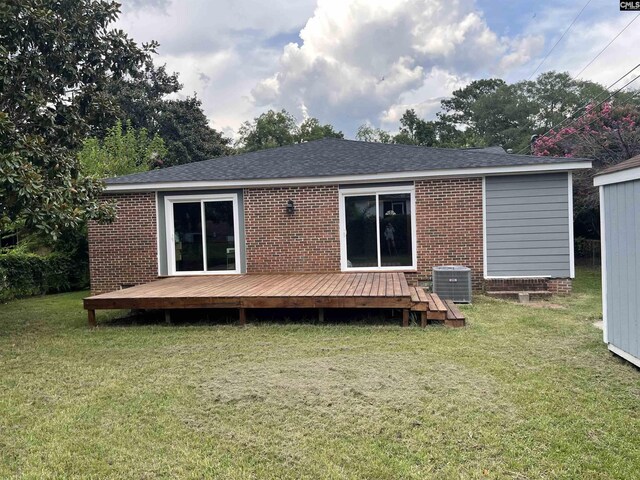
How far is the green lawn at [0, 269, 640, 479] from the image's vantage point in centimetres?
272

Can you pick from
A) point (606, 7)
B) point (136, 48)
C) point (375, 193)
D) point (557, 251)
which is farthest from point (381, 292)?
point (606, 7)

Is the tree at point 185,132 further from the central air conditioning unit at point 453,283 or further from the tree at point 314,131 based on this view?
the central air conditioning unit at point 453,283

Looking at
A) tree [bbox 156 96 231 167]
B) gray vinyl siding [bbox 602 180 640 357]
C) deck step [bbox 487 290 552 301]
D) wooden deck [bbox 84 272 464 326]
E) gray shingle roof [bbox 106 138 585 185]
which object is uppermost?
tree [bbox 156 96 231 167]

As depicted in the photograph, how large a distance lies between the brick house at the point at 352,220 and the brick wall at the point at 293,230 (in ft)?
0.07

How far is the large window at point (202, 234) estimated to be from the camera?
378 inches

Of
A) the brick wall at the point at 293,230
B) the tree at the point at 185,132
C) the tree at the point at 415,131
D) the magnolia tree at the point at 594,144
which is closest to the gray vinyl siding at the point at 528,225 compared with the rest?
the brick wall at the point at 293,230

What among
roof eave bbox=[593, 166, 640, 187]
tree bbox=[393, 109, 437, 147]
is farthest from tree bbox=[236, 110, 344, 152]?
roof eave bbox=[593, 166, 640, 187]

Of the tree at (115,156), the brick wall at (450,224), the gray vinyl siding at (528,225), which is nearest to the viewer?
the gray vinyl siding at (528,225)

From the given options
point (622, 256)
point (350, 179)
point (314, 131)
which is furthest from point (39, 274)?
point (314, 131)

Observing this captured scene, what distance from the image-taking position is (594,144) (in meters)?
13.1

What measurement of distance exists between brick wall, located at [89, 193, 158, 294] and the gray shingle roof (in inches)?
21.4

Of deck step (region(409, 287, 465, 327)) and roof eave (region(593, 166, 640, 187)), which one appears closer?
roof eave (region(593, 166, 640, 187))

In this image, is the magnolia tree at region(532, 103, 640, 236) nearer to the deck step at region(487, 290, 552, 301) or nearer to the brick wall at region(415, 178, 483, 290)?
the deck step at region(487, 290, 552, 301)

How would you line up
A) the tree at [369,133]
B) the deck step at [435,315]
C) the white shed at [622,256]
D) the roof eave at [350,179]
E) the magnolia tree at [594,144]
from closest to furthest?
the white shed at [622,256]
the deck step at [435,315]
the roof eave at [350,179]
the magnolia tree at [594,144]
the tree at [369,133]
